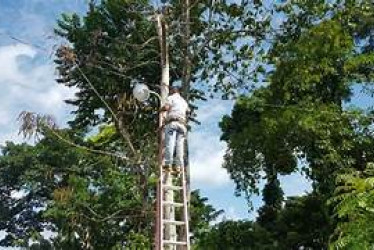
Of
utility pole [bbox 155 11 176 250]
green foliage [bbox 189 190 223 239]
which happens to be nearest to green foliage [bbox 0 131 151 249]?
green foliage [bbox 189 190 223 239]

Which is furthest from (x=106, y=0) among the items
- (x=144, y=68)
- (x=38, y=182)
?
(x=38, y=182)

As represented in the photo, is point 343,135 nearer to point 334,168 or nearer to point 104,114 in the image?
point 334,168

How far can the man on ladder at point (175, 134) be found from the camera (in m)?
8.55

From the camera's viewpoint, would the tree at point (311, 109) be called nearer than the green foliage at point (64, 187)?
Yes

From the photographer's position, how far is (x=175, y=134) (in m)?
8.67

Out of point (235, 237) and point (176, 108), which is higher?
point (235, 237)

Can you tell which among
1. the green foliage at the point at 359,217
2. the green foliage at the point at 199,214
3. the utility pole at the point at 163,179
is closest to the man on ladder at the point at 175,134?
the utility pole at the point at 163,179

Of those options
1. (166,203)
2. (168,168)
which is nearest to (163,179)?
(168,168)

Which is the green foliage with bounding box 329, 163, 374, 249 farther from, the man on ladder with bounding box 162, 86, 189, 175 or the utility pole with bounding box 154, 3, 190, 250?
the man on ladder with bounding box 162, 86, 189, 175

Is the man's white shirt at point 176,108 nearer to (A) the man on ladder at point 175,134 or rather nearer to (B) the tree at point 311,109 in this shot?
(A) the man on ladder at point 175,134

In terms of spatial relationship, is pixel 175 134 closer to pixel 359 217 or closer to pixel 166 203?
pixel 166 203

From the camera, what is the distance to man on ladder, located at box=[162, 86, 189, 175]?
8.55 m

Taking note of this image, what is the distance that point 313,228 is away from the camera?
14.7 meters

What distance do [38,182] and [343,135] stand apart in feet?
58.9
